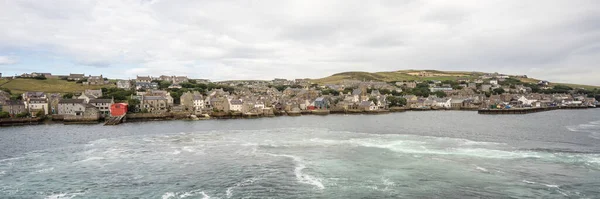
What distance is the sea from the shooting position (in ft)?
→ 58.3

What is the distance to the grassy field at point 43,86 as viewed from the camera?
91.1 meters

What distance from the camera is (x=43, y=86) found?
96.4m

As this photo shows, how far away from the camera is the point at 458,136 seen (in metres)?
37.0

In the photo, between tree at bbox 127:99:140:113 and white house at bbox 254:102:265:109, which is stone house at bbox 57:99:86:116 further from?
white house at bbox 254:102:265:109

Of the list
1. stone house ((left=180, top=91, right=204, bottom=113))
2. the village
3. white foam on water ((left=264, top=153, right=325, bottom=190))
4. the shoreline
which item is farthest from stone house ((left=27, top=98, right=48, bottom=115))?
white foam on water ((left=264, top=153, right=325, bottom=190))

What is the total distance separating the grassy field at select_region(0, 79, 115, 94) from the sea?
65.9m

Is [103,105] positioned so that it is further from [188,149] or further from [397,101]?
[397,101]

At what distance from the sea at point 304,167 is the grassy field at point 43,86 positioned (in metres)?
65.9

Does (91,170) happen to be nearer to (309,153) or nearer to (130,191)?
(130,191)

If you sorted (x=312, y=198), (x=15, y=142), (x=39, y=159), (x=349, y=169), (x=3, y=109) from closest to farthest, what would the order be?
1. (x=312, y=198)
2. (x=349, y=169)
3. (x=39, y=159)
4. (x=15, y=142)
5. (x=3, y=109)

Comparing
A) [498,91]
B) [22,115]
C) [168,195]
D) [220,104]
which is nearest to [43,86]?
[22,115]

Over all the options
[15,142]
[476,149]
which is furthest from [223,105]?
[476,149]

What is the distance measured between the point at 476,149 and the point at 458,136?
8.70 m

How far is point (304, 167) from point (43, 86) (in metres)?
102
